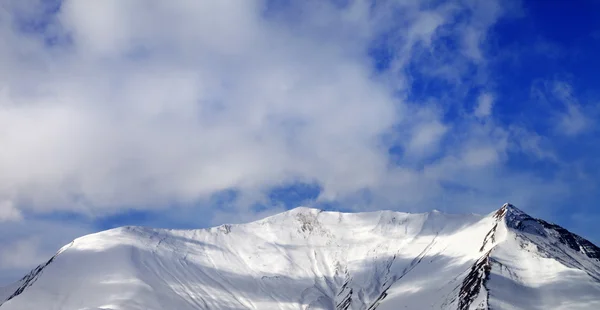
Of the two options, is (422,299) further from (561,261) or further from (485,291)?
(561,261)

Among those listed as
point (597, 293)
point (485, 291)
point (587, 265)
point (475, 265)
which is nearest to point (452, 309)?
point (485, 291)

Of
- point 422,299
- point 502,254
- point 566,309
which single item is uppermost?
point 502,254

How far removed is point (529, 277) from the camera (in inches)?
7037

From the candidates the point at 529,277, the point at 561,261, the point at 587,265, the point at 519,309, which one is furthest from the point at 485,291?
the point at 587,265

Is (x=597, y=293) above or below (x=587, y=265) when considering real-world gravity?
below

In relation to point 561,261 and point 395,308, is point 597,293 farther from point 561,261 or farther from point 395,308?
point 395,308

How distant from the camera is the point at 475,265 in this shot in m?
196

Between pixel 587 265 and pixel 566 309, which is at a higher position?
pixel 587 265

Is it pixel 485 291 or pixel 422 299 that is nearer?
pixel 485 291

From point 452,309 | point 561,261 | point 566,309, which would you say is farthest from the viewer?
point 561,261

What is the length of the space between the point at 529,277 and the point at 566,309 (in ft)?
67.5

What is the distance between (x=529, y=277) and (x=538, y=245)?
24913 millimetres

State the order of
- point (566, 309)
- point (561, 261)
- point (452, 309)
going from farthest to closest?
point (561, 261), point (452, 309), point (566, 309)

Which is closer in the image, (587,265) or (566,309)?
(566,309)
